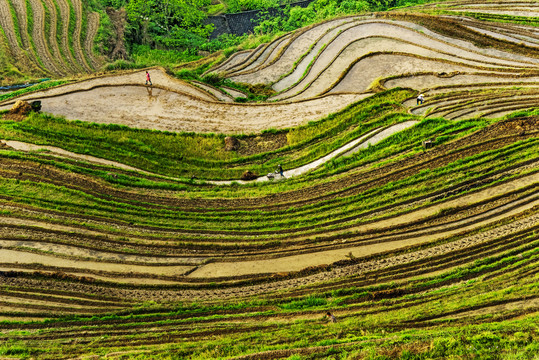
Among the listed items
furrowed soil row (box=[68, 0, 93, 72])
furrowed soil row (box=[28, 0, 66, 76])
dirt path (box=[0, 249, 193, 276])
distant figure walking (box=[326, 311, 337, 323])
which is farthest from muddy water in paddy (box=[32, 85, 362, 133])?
distant figure walking (box=[326, 311, 337, 323])

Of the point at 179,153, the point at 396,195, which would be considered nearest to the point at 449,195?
the point at 396,195

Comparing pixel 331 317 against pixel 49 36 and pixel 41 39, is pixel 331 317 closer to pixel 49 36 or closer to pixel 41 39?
pixel 41 39

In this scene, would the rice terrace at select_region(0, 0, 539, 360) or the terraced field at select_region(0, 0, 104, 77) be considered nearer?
the rice terrace at select_region(0, 0, 539, 360)

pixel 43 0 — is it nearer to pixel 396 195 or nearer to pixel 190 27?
pixel 190 27

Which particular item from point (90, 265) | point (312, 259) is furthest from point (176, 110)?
point (312, 259)

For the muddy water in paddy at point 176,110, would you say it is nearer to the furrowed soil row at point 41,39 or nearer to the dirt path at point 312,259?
the dirt path at point 312,259

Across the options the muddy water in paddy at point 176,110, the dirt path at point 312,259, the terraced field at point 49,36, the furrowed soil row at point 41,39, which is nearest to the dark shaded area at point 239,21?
the terraced field at point 49,36

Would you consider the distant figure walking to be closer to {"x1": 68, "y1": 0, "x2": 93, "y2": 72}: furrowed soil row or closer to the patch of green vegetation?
the patch of green vegetation
